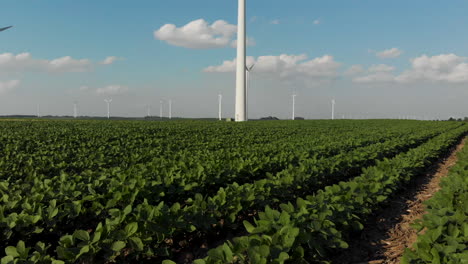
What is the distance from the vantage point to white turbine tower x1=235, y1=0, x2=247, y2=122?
159 feet

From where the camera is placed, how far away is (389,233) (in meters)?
5.73

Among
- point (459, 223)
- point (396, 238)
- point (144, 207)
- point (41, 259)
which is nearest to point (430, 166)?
point (396, 238)

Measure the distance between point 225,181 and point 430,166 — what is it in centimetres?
948

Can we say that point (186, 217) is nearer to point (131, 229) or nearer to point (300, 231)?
point (131, 229)

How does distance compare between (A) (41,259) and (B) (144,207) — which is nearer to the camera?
(A) (41,259)

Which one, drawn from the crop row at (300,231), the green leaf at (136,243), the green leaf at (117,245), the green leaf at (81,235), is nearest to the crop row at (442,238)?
the crop row at (300,231)

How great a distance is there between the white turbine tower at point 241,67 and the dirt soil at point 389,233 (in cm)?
4220

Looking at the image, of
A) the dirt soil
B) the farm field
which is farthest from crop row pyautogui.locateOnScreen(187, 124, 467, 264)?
the dirt soil

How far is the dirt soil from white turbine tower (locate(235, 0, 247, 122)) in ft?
138

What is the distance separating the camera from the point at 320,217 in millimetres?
4078

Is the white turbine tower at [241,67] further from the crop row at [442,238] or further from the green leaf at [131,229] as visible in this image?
the green leaf at [131,229]

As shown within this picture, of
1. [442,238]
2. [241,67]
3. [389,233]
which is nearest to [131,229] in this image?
[442,238]

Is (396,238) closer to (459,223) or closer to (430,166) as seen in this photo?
(459,223)

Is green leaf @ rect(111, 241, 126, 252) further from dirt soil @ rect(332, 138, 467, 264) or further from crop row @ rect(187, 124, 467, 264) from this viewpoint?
dirt soil @ rect(332, 138, 467, 264)
